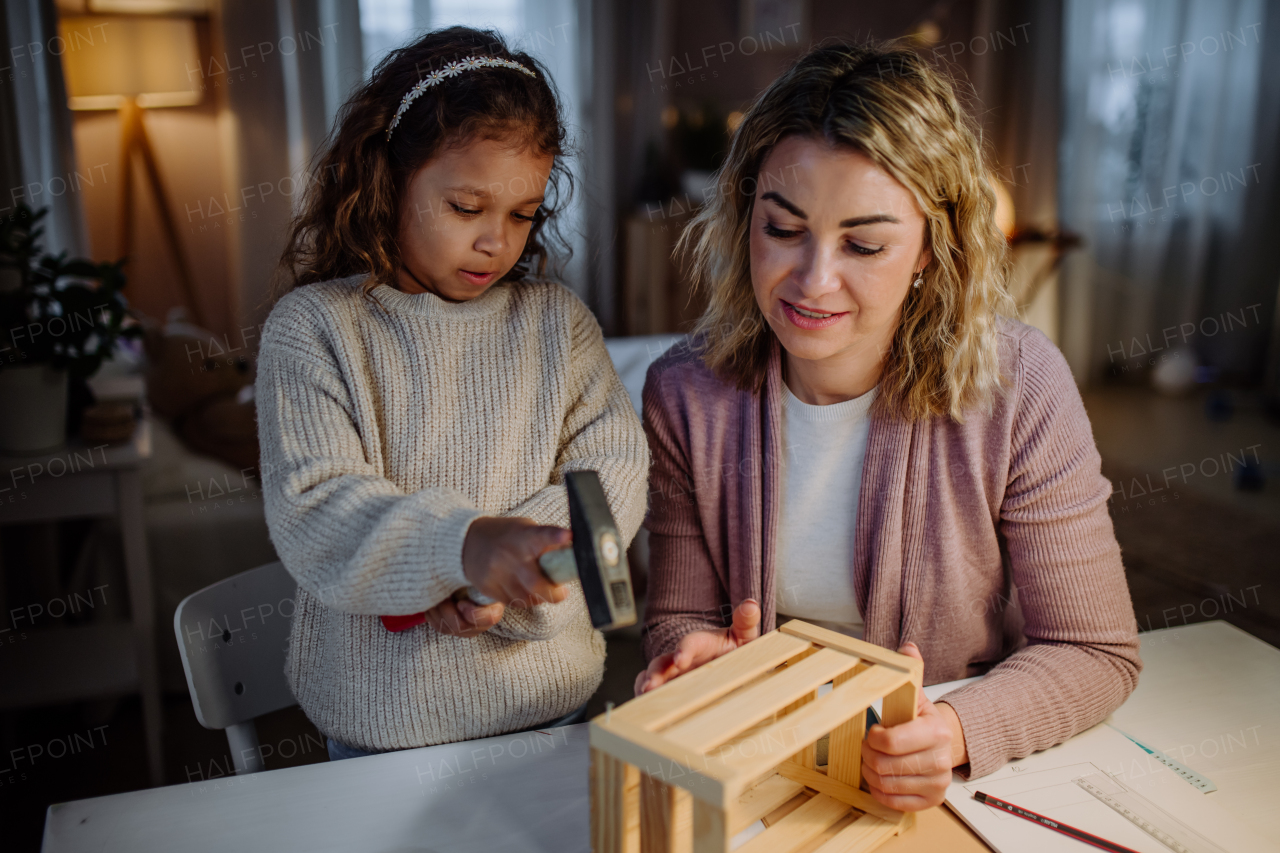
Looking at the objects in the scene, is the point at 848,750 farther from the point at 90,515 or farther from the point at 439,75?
the point at 90,515

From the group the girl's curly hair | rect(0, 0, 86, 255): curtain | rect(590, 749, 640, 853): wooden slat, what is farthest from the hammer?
rect(0, 0, 86, 255): curtain

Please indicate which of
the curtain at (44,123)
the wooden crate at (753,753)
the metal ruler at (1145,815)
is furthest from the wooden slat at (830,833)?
the curtain at (44,123)

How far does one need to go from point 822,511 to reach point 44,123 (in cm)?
305

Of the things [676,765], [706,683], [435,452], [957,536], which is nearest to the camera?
[676,765]

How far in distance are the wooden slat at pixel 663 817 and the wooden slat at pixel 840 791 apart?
0.62ft

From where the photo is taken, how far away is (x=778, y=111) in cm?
110

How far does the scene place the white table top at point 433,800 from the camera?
0.86 metres

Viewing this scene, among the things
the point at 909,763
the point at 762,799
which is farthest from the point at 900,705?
the point at 762,799

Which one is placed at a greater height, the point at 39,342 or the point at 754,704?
the point at 39,342

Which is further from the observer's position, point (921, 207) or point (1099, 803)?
point (921, 207)

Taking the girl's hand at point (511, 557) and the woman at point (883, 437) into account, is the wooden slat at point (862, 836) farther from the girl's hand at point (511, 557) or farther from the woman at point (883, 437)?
the girl's hand at point (511, 557)

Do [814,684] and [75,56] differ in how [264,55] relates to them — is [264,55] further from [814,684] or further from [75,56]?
[814,684]

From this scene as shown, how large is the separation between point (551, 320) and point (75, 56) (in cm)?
316

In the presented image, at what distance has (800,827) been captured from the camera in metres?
0.86
